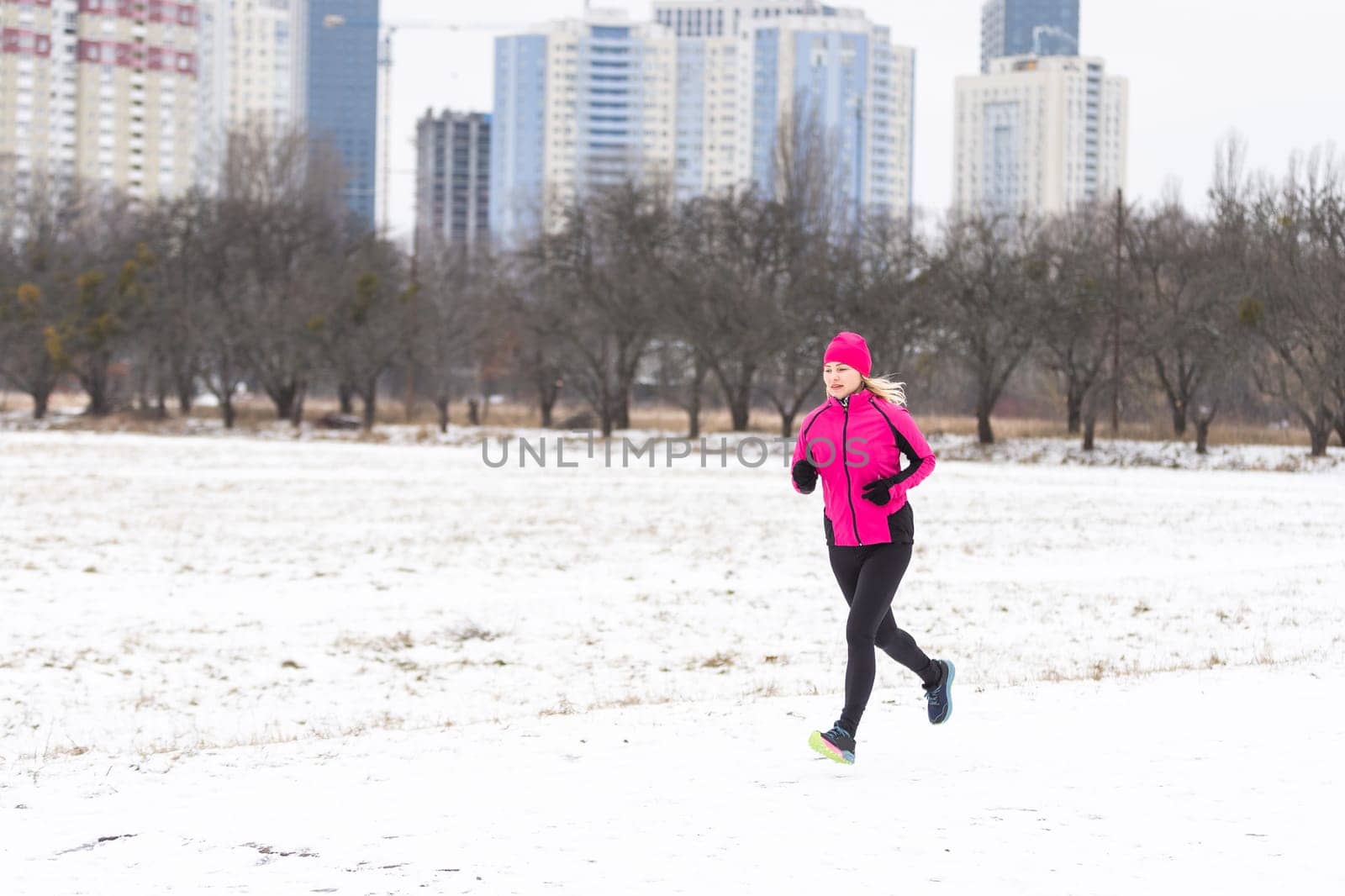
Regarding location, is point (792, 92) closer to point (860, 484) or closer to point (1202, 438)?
point (1202, 438)

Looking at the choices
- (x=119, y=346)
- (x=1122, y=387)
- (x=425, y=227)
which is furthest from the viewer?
(x=425, y=227)

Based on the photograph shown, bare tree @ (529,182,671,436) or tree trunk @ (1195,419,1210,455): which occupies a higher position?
bare tree @ (529,182,671,436)

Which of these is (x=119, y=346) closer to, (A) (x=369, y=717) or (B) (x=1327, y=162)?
(B) (x=1327, y=162)

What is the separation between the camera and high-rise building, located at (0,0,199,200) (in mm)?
165625

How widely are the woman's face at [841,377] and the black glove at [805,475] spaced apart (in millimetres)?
356

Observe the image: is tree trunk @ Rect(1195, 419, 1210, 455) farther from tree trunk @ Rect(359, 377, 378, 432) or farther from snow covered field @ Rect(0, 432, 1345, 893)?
tree trunk @ Rect(359, 377, 378, 432)

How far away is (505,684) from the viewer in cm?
1053

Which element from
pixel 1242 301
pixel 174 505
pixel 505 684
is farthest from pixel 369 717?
pixel 1242 301

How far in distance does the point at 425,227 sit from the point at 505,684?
329 feet

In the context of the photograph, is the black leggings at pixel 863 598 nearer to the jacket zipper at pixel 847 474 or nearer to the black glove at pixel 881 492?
the jacket zipper at pixel 847 474

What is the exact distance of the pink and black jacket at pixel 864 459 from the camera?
6.42 meters

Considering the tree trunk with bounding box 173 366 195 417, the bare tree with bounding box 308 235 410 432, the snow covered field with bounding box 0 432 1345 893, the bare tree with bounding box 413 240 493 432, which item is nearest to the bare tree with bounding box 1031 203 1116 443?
the snow covered field with bounding box 0 432 1345 893

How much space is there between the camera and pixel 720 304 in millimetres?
48156

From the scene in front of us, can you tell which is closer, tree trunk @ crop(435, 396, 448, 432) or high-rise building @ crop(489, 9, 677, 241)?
tree trunk @ crop(435, 396, 448, 432)
